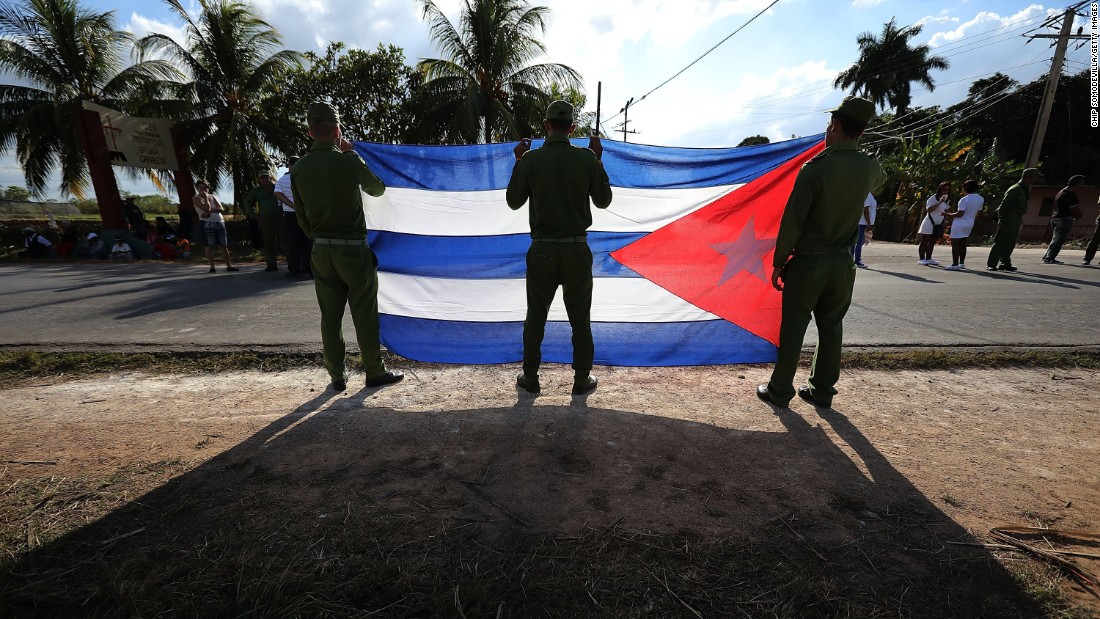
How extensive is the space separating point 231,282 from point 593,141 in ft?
24.3

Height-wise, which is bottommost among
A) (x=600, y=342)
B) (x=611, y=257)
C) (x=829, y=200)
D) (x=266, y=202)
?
(x=600, y=342)

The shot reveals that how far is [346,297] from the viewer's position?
3465 millimetres

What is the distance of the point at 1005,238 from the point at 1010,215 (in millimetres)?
542

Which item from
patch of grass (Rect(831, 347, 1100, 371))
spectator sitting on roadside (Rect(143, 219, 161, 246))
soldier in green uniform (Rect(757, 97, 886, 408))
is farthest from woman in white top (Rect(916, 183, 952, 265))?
spectator sitting on roadside (Rect(143, 219, 161, 246))

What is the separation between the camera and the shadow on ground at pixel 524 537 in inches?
62.7

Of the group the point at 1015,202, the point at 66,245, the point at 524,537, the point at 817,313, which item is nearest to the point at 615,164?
the point at 817,313

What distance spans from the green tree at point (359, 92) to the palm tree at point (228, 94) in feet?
2.43

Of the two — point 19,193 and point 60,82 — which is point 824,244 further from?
point 19,193

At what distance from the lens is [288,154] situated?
16.8m

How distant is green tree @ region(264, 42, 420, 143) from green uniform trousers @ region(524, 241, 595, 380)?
1568 centimetres

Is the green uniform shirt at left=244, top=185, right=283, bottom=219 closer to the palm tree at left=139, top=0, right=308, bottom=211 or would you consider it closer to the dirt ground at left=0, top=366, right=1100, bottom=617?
the dirt ground at left=0, top=366, right=1100, bottom=617

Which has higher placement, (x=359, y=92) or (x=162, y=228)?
(x=359, y=92)

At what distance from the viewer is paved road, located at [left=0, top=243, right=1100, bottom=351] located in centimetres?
466

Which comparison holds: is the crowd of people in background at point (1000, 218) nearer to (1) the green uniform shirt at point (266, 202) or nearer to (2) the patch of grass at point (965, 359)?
(2) the patch of grass at point (965, 359)
